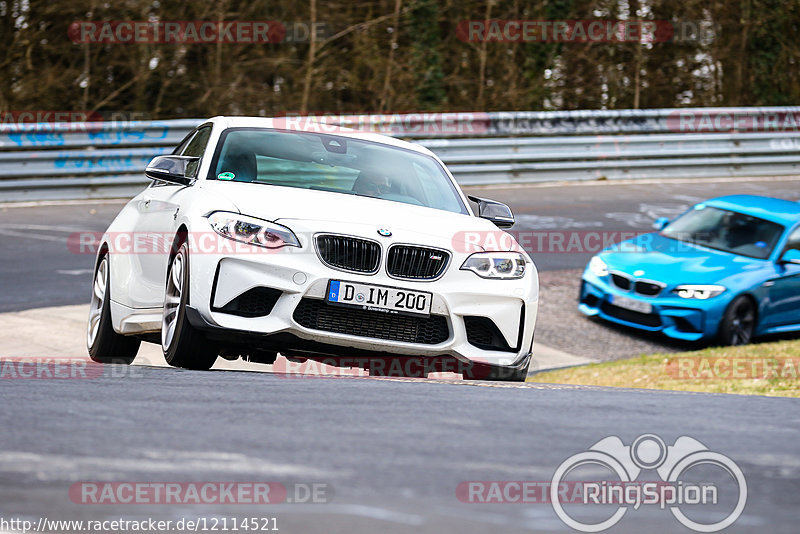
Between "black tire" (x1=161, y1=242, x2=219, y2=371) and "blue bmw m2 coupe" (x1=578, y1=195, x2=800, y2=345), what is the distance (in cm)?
642

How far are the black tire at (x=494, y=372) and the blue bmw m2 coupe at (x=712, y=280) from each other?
519 centimetres

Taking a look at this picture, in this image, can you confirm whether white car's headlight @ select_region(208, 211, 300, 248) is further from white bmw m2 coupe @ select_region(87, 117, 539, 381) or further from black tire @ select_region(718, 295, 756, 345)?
black tire @ select_region(718, 295, 756, 345)

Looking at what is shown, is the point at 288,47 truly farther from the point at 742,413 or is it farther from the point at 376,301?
the point at 742,413

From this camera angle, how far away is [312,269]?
18.3 feet

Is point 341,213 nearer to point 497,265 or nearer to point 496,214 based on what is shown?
point 497,265

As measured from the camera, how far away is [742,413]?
4016 millimetres

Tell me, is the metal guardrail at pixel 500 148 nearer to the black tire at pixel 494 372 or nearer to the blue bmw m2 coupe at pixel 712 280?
the blue bmw m2 coupe at pixel 712 280

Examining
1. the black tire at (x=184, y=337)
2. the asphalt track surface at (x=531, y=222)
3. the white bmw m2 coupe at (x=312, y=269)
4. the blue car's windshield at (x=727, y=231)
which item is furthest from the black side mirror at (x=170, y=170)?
the blue car's windshield at (x=727, y=231)

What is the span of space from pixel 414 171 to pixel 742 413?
356 cm

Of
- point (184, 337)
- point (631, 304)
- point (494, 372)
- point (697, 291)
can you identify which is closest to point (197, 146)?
point (184, 337)

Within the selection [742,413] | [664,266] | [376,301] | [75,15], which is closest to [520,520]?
[742,413]

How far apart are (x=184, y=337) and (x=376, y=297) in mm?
1006

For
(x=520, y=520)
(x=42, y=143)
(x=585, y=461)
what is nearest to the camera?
(x=520, y=520)

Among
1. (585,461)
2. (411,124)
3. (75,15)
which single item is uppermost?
(585,461)
